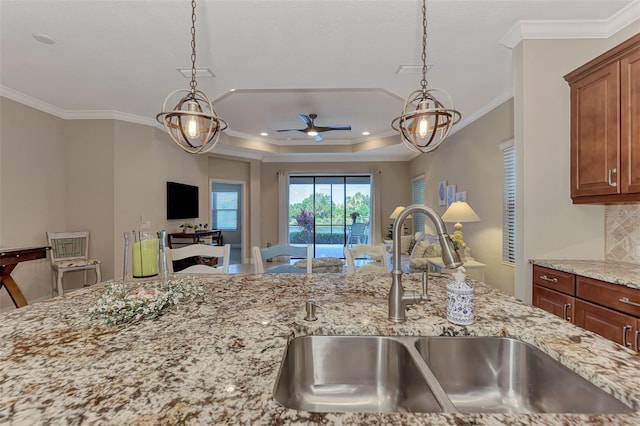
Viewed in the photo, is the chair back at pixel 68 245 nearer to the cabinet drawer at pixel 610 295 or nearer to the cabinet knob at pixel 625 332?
the cabinet drawer at pixel 610 295

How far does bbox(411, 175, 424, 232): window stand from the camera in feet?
23.2

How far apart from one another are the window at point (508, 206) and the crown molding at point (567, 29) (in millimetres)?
1495

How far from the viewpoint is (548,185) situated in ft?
7.88

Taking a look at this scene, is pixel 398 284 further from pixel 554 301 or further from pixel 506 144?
pixel 506 144

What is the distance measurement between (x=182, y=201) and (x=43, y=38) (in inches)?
136

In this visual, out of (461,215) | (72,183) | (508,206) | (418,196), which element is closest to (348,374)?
(461,215)

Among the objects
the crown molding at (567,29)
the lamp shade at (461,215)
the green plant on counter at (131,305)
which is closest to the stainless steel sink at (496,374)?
the green plant on counter at (131,305)

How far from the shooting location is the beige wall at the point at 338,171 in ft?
26.2

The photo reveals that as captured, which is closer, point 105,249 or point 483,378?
point 483,378

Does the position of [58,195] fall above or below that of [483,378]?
above

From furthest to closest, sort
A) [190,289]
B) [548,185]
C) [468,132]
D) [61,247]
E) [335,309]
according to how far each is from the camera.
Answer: [468,132], [61,247], [548,185], [190,289], [335,309]

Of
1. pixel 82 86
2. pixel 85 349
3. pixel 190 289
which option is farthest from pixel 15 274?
pixel 85 349

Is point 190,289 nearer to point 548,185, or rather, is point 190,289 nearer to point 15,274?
point 548,185

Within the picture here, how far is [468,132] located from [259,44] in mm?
3562
